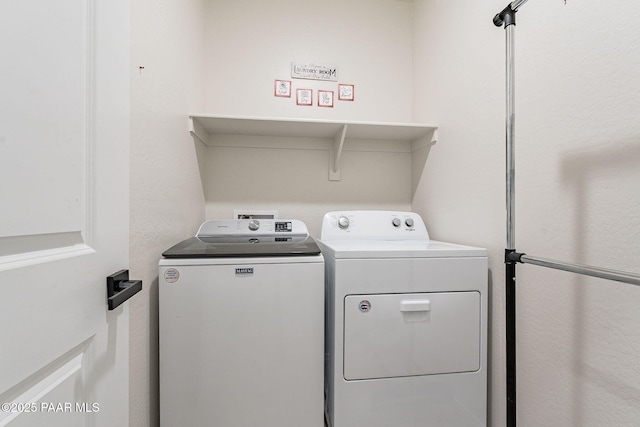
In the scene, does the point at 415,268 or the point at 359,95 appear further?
the point at 359,95

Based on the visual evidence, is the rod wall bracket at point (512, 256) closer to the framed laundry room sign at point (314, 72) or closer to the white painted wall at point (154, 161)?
the white painted wall at point (154, 161)

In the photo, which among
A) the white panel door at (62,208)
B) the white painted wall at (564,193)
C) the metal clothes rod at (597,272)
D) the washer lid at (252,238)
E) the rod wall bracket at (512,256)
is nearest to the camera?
the white panel door at (62,208)

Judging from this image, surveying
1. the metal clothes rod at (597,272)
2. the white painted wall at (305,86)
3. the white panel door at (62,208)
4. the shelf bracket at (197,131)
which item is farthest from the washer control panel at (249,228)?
the metal clothes rod at (597,272)

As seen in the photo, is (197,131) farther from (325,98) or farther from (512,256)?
(512,256)

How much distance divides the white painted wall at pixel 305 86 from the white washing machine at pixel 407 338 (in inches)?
32.9

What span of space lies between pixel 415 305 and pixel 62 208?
112 centimetres

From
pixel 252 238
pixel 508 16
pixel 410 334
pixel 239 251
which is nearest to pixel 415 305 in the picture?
pixel 410 334

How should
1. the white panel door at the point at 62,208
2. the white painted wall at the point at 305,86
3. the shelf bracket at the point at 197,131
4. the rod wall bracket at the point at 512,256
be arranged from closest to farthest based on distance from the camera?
the white panel door at the point at 62,208, the rod wall bracket at the point at 512,256, the shelf bracket at the point at 197,131, the white painted wall at the point at 305,86

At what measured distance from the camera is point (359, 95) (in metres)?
1.86

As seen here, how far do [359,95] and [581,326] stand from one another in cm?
171

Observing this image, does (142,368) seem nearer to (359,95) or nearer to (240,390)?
(240,390)

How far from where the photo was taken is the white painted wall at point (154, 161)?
878mm

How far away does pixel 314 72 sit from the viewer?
1.80 metres

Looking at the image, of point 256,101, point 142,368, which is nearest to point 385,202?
point 256,101
